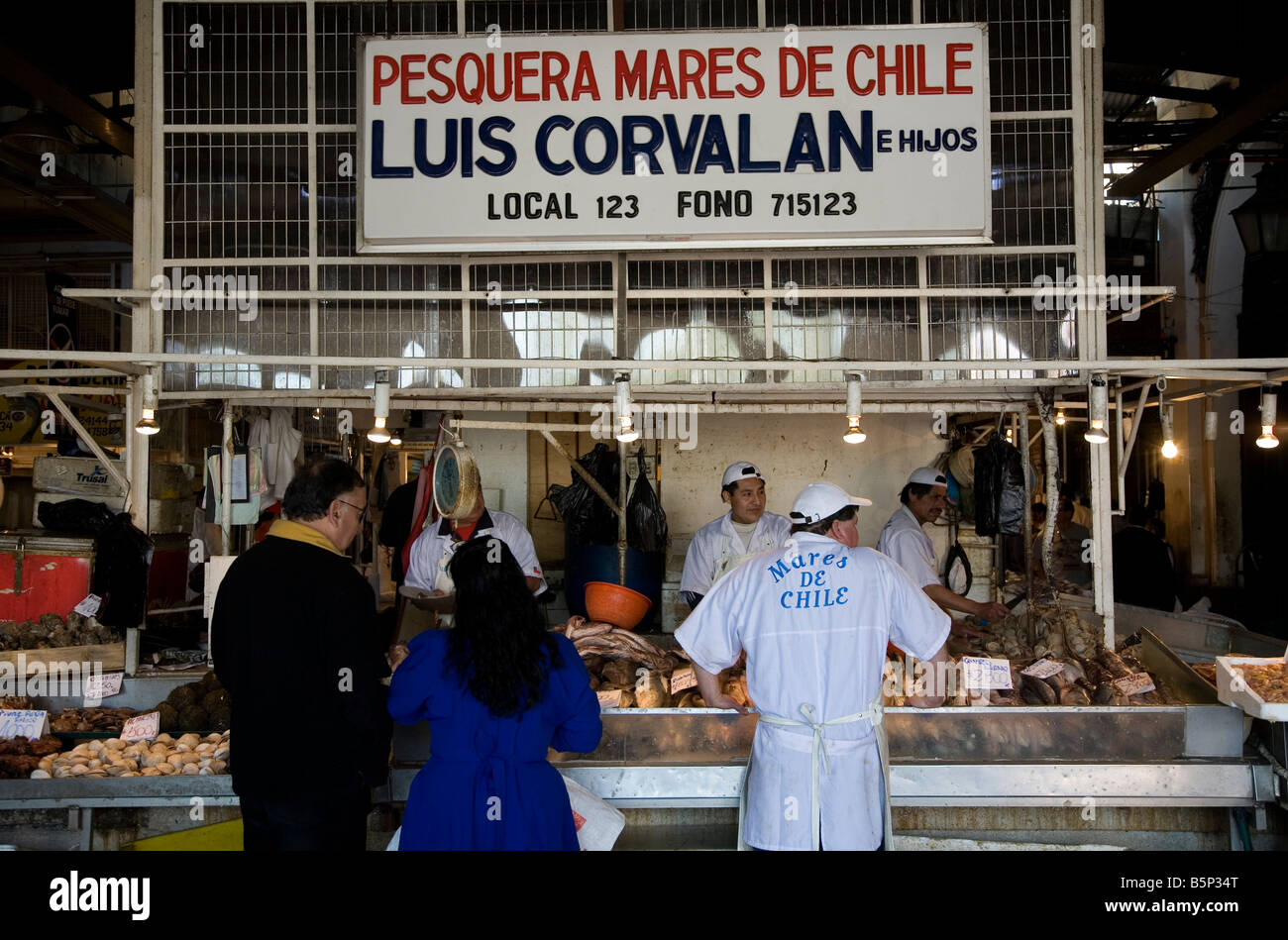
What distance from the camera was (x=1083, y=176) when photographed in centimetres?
582

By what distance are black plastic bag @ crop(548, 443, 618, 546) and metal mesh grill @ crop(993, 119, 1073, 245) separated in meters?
3.32

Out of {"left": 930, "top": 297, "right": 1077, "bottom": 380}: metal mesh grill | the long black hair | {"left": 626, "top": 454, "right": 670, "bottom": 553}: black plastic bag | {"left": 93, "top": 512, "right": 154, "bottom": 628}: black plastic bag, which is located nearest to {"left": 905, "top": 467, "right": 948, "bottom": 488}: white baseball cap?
{"left": 930, "top": 297, "right": 1077, "bottom": 380}: metal mesh grill

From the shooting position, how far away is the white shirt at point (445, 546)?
20.7 feet

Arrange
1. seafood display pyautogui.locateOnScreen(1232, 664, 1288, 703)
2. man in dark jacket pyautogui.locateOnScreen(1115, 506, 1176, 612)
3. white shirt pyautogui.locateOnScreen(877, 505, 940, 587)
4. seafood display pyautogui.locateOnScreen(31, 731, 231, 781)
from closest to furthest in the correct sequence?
seafood display pyautogui.locateOnScreen(1232, 664, 1288, 703) → seafood display pyautogui.locateOnScreen(31, 731, 231, 781) → white shirt pyautogui.locateOnScreen(877, 505, 940, 587) → man in dark jacket pyautogui.locateOnScreen(1115, 506, 1176, 612)

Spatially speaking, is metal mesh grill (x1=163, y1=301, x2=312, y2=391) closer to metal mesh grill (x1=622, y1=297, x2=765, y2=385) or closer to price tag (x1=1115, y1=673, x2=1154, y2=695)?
metal mesh grill (x1=622, y1=297, x2=765, y2=385)

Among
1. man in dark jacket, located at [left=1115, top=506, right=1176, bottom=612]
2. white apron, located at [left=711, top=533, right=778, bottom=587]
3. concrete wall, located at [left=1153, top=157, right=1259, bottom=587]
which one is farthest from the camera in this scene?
concrete wall, located at [left=1153, top=157, right=1259, bottom=587]

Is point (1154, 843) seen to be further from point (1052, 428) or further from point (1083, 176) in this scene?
point (1083, 176)

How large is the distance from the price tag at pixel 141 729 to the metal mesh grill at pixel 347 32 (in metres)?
3.80

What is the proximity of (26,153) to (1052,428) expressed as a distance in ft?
26.9

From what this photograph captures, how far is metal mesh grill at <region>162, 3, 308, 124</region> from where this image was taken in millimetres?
6066

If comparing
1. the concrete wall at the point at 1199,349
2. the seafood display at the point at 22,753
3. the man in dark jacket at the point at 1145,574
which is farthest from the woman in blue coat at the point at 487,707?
the concrete wall at the point at 1199,349

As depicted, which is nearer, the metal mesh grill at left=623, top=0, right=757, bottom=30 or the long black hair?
the long black hair

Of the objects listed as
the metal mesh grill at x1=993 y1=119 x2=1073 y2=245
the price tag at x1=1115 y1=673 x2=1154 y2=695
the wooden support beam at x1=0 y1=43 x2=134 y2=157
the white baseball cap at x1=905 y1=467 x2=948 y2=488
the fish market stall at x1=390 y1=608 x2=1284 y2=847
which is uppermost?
the wooden support beam at x1=0 y1=43 x2=134 y2=157

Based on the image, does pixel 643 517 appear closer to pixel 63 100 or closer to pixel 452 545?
pixel 452 545
